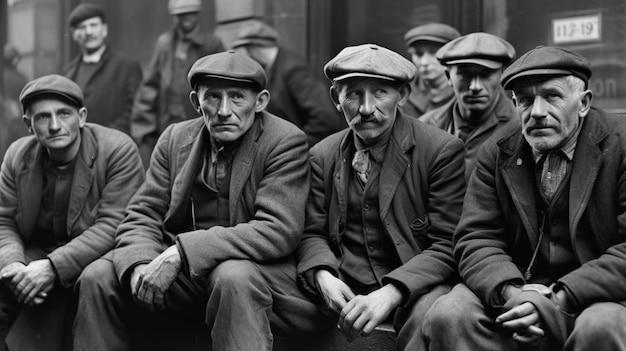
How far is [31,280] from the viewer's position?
5602 millimetres

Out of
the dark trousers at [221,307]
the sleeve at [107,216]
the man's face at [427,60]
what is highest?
the man's face at [427,60]

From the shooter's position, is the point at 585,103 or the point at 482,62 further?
the point at 482,62

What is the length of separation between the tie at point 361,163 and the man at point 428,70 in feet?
5.36

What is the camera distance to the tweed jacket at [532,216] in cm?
425

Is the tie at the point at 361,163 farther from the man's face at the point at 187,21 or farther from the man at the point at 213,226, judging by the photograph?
the man's face at the point at 187,21

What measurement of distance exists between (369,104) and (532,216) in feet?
3.15

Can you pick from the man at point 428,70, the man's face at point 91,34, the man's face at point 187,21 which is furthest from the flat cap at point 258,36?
the man's face at point 91,34

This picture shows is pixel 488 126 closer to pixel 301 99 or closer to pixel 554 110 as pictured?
pixel 554 110

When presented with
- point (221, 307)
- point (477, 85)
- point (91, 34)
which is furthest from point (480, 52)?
point (91, 34)

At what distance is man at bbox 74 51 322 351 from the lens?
4988 mm

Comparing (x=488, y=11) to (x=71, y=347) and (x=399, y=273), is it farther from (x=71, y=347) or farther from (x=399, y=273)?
(x=71, y=347)

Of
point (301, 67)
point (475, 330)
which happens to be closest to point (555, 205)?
point (475, 330)

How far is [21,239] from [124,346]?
106cm

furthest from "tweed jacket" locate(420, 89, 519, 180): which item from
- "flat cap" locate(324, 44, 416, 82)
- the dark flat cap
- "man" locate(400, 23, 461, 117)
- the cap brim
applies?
the dark flat cap
